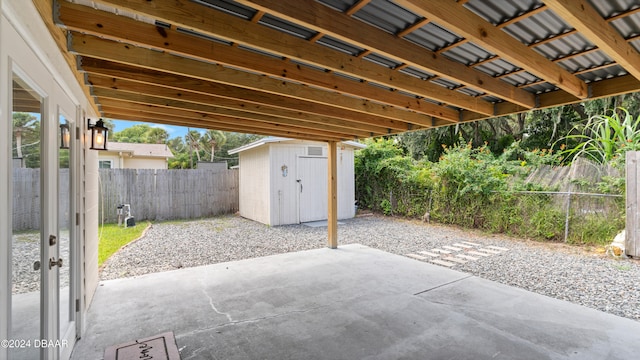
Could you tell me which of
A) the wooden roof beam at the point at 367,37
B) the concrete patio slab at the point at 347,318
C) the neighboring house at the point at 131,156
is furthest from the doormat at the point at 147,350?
the neighboring house at the point at 131,156

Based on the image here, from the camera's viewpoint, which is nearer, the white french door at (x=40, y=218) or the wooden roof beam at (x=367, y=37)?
the white french door at (x=40, y=218)

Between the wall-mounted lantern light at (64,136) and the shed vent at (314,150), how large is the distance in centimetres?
712

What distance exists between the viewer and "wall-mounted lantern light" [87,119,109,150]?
300 cm

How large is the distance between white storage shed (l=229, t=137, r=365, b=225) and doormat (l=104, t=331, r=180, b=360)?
5.88 metres

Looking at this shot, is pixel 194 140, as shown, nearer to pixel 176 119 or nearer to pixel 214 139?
pixel 214 139

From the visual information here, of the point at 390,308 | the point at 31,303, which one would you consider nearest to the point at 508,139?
the point at 390,308

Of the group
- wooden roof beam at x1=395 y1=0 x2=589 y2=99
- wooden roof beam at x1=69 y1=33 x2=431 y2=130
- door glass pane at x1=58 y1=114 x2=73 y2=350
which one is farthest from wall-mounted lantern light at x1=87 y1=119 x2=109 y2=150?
wooden roof beam at x1=395 y1=0 x2=589 y2=99

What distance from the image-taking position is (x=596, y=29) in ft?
5.55

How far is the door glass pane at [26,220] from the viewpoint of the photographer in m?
1.34

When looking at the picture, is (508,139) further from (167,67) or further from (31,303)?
(31,303)

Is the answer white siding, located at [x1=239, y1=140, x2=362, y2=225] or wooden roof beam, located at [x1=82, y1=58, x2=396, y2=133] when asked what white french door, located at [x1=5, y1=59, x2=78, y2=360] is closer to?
wooden roof beam, located at [x1=82, y1=58, x2=396, y2=133]

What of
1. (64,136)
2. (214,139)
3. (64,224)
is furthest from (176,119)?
(214,139)

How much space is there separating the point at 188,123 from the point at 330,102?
1.89 meters

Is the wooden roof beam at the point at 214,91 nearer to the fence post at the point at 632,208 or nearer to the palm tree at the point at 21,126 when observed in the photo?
the palm tree at the point at 21,126
